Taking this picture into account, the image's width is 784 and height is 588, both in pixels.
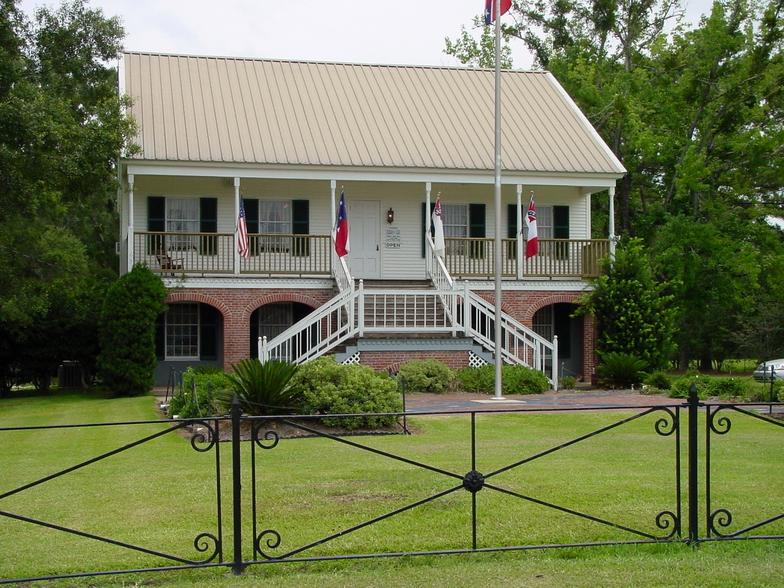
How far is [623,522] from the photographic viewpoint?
29.6ft

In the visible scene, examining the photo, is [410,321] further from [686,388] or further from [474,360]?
[686,388]

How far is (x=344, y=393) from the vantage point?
16062 mm

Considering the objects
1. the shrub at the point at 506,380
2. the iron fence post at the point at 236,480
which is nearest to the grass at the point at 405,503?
the iron fence post at the point at 236,480

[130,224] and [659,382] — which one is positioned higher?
[130,224]

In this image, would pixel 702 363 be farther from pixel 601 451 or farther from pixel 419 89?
pixel 601 451

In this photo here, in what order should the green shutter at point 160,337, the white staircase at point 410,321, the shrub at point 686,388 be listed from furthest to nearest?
the green shutter at point 160,337 < the white staircase at point 410,321 < the shrub at point 686,388

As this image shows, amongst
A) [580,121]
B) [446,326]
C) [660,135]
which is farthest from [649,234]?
[446,326]

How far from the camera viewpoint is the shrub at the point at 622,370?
23891mm

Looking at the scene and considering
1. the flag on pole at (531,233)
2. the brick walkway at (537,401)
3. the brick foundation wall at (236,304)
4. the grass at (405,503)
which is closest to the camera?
the grass at (405,503)

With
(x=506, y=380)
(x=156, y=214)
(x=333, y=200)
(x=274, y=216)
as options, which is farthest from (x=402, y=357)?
(x=156, y=214)

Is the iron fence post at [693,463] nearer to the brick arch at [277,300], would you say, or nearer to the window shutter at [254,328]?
the brick arch at [277,300]

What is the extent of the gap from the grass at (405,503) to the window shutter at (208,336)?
11.3m

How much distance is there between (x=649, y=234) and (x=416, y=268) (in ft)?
35.5

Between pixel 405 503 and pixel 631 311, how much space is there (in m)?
17.2
